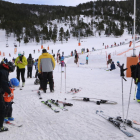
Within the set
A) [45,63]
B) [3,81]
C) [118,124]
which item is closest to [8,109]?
[3,81]

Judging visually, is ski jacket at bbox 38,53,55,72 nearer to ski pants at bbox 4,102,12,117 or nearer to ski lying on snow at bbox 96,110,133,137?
ski pants at bbox 4,102,12,117

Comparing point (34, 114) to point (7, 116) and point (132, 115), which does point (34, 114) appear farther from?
point (132, 115)

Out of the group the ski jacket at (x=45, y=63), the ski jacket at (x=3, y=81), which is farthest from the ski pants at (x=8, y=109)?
the ski jacket at (x=45, y=63)

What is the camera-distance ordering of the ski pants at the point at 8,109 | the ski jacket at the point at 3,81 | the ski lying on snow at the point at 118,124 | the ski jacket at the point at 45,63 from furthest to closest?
the ski jacket at the point at 45,63 < the ski pants at the point at 8,109 < the ski jacket at the point at 3,81 < the ski lying on snow at the point at 118,124

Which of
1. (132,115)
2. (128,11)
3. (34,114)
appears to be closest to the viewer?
(132,115)

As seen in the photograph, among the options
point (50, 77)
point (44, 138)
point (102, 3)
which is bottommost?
point (44, 138)

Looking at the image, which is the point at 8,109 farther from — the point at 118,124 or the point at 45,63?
the point at 45,63

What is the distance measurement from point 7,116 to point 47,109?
1.17 meters

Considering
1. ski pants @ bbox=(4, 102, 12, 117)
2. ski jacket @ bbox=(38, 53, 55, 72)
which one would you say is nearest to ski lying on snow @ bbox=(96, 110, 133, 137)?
ski pants @ bbox=(4, 102, 12, 117)

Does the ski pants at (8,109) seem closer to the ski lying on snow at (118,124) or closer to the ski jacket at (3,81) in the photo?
the ski jacket at (3,81)

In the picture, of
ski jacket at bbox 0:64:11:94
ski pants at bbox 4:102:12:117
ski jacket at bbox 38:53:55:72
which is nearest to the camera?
ski jacket at bbox 0:64:11:94

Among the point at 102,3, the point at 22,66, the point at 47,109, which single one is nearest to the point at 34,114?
the point at 47,109

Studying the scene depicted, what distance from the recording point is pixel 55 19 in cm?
11650

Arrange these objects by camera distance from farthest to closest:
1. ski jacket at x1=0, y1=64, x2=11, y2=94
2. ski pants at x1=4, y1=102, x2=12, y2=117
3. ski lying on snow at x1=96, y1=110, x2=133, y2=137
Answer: ski pants at x1=4, y1=102, x2=12, y2=117, ski jacket at x1=0, y1=64, x2=11, y2=94, ski lying on snow at x1=96, y1=110, x2=133, y2=137
